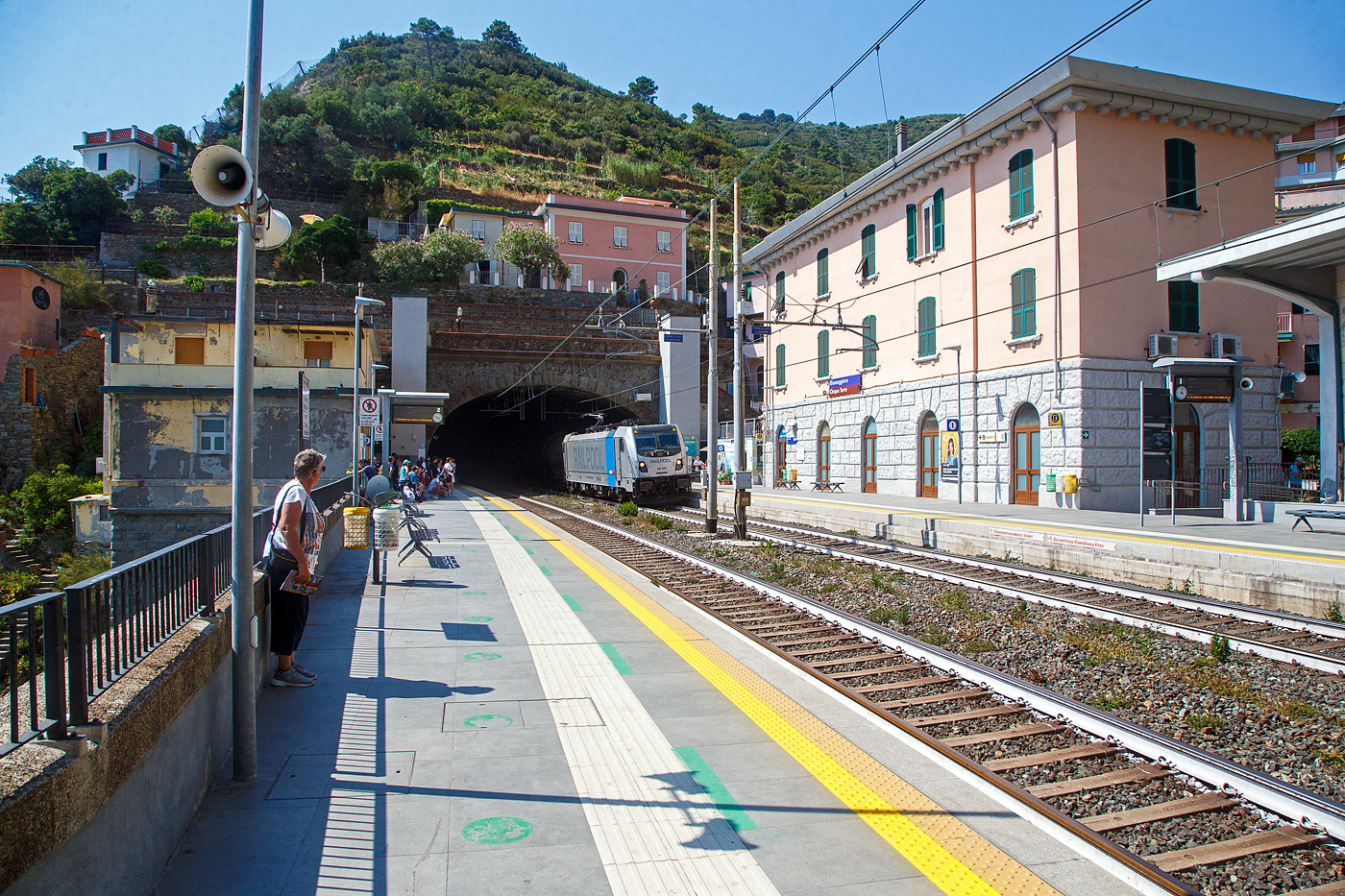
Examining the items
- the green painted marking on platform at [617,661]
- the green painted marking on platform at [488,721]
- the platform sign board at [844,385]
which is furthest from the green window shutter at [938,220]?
the green painted marking on platform at [488,721]

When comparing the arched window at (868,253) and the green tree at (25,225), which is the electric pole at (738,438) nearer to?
the arched window at (868,253)

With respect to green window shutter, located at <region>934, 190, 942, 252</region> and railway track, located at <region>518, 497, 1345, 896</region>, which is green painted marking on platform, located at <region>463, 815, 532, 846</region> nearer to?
railway track, located at <region>518, 497, 1345, 896</region>

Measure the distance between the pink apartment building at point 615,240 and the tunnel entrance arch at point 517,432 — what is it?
10.8 metres

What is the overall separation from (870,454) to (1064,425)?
899cm

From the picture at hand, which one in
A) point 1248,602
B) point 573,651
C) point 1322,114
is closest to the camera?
point 573,651

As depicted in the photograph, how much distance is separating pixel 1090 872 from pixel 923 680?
10.2 feet

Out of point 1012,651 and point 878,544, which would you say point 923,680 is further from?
point 878,544

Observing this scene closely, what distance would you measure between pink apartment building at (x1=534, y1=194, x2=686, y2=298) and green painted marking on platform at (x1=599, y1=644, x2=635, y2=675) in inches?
2011

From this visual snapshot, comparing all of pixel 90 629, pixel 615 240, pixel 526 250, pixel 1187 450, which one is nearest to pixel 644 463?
pixel 1187 450

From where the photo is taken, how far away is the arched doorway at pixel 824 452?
3203cm

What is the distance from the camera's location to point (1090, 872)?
3762 millimetres

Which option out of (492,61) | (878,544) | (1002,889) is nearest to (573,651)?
(1002,889)

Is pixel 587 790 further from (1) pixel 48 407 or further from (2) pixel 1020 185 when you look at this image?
(1) pixel 48 407

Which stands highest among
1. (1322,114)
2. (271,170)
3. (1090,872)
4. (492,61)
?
(492,61)
